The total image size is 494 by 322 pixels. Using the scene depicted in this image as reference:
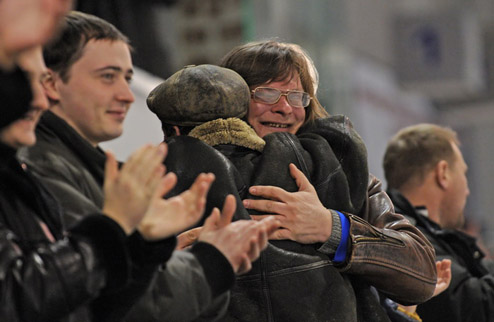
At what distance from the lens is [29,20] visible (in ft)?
4.62

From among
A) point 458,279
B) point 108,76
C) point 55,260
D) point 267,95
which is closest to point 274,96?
point 267,95

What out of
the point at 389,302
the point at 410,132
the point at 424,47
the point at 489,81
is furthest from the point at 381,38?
the point at 389,302

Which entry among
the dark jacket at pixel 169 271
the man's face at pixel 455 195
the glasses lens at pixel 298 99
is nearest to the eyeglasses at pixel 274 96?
the glasses lens at pixel 298 99

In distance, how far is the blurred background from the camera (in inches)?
253

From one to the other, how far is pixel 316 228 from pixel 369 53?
15064mm

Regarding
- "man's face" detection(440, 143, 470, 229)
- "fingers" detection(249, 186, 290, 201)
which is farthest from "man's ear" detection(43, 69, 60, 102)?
"man's face" detection(440, 143, 470, 229)

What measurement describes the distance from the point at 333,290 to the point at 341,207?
0.31m

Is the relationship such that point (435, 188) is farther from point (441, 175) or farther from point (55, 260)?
point (55, 260)

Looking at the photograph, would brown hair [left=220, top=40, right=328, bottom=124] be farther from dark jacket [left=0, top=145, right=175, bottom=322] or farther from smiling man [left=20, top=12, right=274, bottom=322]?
dark jacket [left=0, top=145, right=175, bottom=322]

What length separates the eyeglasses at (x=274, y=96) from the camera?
277 centimetres

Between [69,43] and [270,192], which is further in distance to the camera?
[270,192]

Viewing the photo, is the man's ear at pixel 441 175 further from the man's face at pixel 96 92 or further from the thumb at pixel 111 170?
the thumb at pixel 111 170

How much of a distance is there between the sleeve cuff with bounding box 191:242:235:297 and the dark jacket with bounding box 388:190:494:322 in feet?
6.70

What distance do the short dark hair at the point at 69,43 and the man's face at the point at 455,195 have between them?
2446 millimetres
